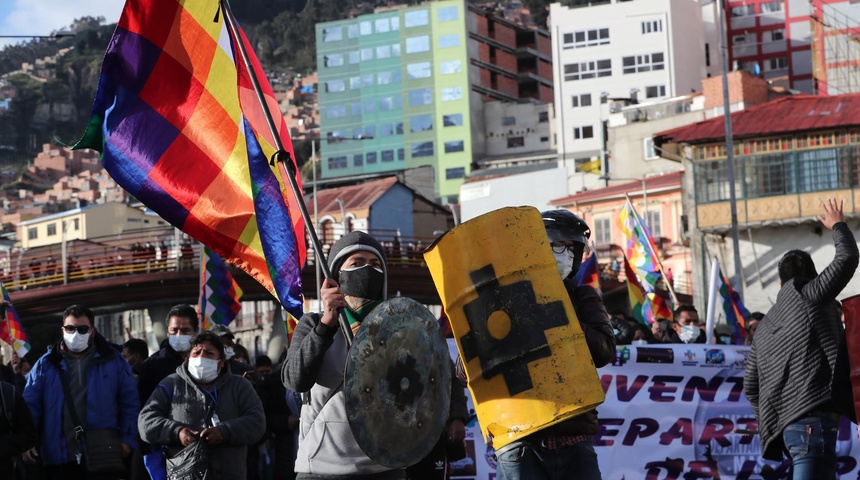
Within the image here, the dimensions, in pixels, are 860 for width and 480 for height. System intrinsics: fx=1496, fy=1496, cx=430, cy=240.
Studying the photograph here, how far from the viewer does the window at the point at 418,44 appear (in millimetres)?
112744

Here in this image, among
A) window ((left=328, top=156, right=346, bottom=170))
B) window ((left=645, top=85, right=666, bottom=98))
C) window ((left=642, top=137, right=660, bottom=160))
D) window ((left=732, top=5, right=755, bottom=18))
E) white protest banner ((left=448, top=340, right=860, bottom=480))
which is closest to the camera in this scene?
white protest banner ((left=448, top=340, right=860, bottom=480))

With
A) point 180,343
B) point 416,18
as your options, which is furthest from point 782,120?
point 416,18

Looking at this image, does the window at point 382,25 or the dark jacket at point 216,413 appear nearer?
the dark jacket at point 216,413

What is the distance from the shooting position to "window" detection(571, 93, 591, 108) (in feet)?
315

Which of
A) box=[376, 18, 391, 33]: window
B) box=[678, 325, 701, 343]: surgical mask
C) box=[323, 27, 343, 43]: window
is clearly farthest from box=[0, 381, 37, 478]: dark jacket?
box=[323, 27, 343, 43]: window

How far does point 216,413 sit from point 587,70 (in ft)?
289

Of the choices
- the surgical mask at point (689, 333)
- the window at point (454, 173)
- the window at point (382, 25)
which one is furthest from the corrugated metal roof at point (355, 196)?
the surgical mask at point (689, 333)

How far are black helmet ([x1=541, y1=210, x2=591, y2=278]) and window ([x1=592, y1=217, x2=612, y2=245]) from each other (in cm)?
6129

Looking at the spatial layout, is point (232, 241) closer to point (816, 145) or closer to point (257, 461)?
point (257, 461)

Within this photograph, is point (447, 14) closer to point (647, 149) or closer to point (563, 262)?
point (647, 149)

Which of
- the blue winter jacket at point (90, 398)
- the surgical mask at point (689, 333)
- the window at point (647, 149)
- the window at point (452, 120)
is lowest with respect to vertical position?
the surgical mask at point (689, 333)

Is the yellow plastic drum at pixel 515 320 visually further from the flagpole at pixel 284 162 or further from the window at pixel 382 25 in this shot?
the window at pixel 382 25

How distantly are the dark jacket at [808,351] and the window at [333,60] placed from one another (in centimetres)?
11212

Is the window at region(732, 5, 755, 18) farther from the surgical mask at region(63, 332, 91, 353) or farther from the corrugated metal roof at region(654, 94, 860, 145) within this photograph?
the surgical mask at region(63, 332, 91, 353)
